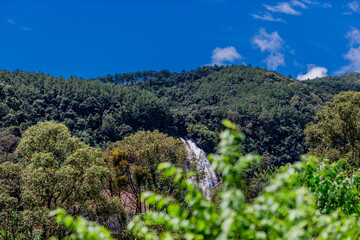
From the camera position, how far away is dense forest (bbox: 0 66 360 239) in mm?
3309

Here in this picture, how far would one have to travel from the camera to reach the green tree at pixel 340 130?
22031 millimetres

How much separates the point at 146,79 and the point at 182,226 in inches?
6288

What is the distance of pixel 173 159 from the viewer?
17.8 metres

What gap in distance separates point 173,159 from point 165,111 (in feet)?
223

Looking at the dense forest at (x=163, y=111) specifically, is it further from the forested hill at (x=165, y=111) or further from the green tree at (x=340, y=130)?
the green tree at (x=340, y=130)

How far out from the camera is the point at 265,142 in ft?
289

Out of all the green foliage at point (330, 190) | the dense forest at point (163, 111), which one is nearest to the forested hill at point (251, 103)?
the dense forest at point (163, 111)

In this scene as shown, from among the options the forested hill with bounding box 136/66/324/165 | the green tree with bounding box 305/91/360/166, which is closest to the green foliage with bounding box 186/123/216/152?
the forested hill with bounding box 136/66/324/165

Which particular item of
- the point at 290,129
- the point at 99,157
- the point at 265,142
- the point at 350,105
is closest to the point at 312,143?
the point at 350,105

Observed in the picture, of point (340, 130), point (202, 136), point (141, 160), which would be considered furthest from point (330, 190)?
point (202, 136)

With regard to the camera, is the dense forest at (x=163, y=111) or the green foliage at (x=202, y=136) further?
the green foliage at (x=202, y=136)

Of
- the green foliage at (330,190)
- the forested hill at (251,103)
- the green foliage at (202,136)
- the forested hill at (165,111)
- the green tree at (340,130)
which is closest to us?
the green foliage at (330,190)

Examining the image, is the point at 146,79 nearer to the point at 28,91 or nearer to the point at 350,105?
the point at 28,91

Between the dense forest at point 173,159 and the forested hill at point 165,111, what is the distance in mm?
411
